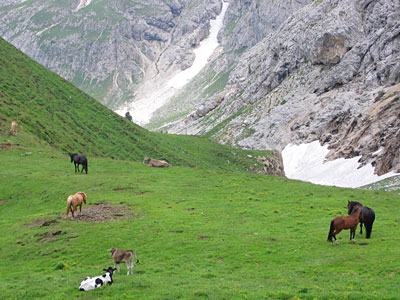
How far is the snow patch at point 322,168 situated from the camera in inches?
4535

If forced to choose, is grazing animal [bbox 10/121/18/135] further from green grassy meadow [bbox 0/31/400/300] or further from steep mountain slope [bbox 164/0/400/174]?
steep mountain slope [bbox 164/0/400/174]

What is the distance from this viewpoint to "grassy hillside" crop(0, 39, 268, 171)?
7344cm

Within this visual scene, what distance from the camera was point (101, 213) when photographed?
34.5 m

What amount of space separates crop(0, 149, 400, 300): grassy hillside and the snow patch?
71.2 metres

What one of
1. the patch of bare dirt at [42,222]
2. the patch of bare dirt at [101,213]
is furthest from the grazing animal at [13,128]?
the patch of bare dirt at [42,222]

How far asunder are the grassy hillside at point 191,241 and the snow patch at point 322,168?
7122 cm

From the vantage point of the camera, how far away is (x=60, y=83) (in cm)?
10119

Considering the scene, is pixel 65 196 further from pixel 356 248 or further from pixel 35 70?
pixel 35 70

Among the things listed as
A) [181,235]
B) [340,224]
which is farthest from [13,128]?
[340,224]

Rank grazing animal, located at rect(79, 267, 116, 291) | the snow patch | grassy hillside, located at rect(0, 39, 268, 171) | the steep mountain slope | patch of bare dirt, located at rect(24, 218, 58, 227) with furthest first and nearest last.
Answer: the steep mountain slope, the snow patch, grassy hillside, located at rect(0, 39, 268, 171), patch of bare dirt, located at rect(24, 218, 58, 227), grazing animal, located at rect(79, 267, 116, 291)

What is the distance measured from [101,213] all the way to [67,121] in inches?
2151

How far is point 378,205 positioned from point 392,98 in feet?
347

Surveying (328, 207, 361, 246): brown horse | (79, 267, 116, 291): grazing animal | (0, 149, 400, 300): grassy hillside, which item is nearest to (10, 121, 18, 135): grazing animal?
(0, 149, 400, 300): grassy hillside

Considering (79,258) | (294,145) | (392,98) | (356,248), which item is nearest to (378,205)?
(356,248)
